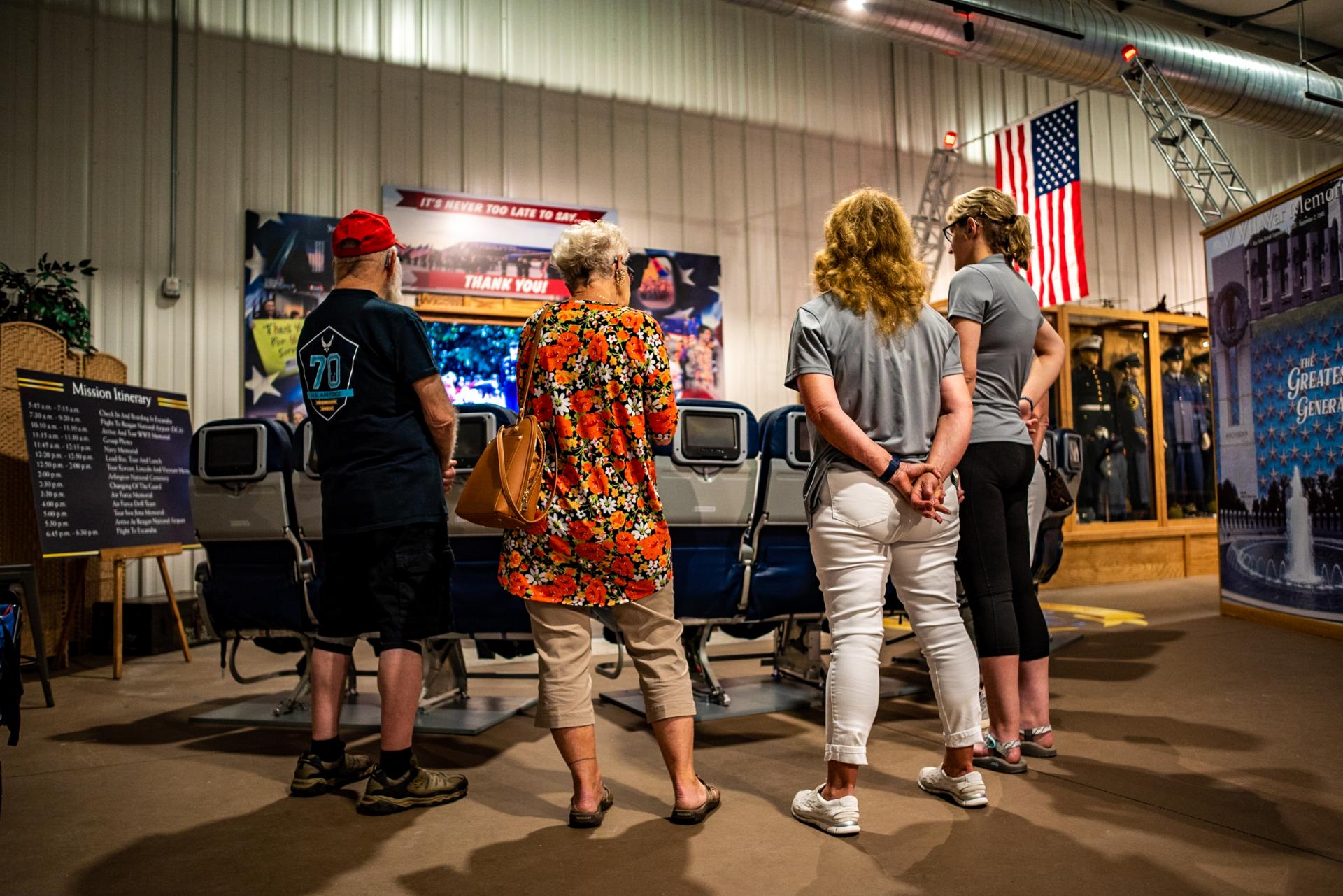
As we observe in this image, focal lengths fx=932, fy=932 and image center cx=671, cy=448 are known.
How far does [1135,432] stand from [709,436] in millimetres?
6101

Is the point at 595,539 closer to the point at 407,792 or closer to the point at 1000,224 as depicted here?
the point at 407,792

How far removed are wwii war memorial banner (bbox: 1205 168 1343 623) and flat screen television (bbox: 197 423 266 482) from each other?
4598 mm

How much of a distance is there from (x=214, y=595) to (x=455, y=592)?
0.83 meters

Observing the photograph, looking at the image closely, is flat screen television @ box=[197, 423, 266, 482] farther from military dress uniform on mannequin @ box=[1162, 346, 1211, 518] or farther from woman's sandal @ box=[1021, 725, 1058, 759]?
military dress uniform on mannequin @ box=[1162, 346, 1211, 518]

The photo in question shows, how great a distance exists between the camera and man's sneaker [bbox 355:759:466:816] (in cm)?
227

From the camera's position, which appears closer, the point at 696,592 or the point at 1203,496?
the point at 696,592

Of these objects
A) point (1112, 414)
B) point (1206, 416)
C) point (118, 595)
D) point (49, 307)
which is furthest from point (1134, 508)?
point (49, 307)

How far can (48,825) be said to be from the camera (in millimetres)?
2227

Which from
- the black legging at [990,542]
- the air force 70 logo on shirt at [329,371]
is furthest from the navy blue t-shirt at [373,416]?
the black legging at [990,542]

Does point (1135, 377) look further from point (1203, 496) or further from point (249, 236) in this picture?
point (249, 236)

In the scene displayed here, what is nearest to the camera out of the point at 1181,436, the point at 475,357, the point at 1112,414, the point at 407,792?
the point at 407,792

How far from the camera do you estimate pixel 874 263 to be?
6.94ft

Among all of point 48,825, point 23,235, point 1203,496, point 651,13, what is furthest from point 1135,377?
point 23,235

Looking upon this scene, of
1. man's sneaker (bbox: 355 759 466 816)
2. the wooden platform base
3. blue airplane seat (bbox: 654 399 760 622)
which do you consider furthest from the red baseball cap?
the wooden platform base
